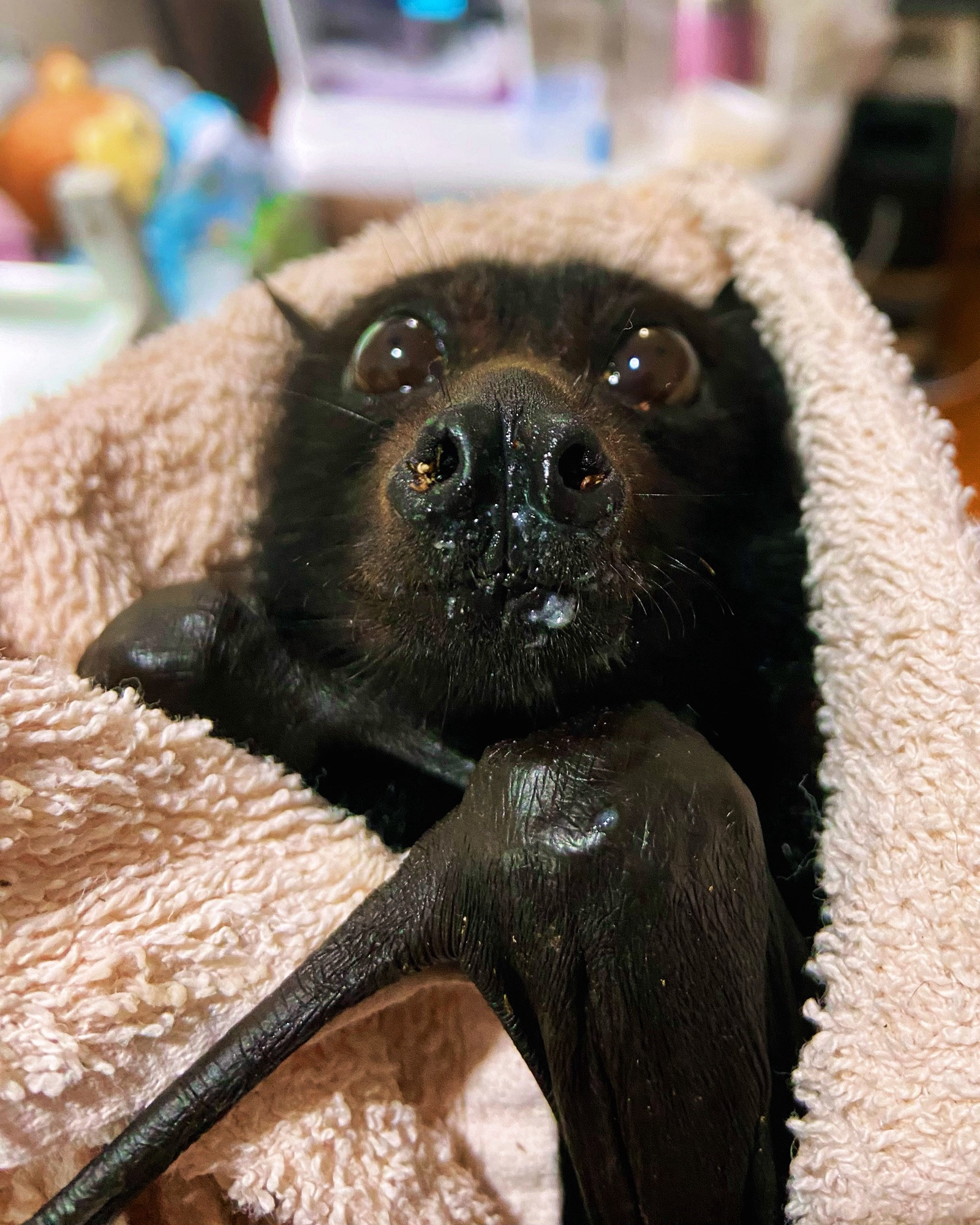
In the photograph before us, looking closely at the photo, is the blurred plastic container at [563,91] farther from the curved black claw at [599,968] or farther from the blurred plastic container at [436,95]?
the curved black claw at [599,968]

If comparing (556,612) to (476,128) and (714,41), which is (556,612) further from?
(714,41)

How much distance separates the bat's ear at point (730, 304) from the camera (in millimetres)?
946

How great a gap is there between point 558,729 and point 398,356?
0.39m

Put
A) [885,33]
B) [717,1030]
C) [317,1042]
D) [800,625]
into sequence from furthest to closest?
[885,33]
[800,625]
[317,1042]
[717,1030]

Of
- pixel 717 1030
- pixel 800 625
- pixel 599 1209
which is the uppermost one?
pixel 800 625

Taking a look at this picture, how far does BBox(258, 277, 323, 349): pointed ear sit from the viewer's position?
0.96 meters

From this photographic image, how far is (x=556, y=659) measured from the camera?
560mm

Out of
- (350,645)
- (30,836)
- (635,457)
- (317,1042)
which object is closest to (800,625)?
(635,457)

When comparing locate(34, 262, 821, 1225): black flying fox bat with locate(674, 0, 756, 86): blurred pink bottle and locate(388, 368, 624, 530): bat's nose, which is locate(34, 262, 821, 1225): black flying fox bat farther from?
locate(674, 0, 756, 86): blurred pink bottle

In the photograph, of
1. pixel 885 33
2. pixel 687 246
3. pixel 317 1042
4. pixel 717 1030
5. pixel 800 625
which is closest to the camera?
pixel 717 1030

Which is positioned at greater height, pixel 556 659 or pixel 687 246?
pixel 687 246

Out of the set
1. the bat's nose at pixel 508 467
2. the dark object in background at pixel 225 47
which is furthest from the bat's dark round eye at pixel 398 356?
the dark object in background at pixel 225 47

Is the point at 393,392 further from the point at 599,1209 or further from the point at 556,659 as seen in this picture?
the point at 599,1209

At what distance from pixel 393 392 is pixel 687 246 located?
452mm
